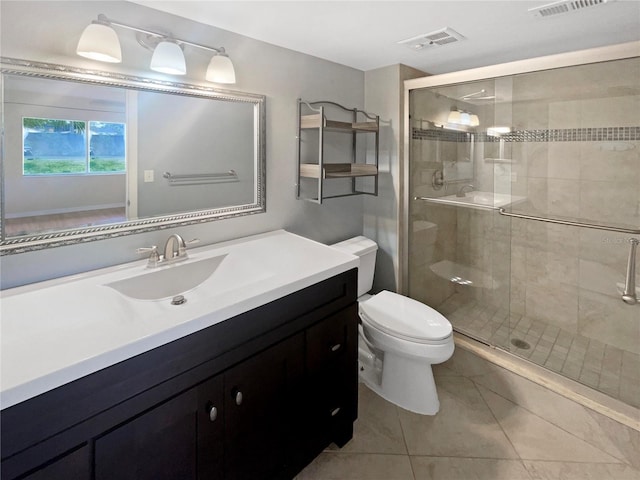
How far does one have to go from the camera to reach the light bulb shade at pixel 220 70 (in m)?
1.66

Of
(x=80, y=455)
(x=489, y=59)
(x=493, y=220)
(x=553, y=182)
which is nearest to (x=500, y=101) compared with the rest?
(x=489, y=59)

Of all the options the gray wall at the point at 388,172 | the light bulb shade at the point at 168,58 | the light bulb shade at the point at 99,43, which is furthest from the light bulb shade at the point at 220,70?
the gray wall at the point at 388,172

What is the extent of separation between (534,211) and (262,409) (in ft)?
7.18

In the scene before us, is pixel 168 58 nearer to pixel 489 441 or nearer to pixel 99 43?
pixel 99 43

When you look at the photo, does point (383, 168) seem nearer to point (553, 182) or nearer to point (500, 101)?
point (500, 101)

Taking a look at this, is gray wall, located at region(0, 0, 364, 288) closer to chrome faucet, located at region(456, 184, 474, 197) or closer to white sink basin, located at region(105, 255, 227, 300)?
white sink basin, located at region(105, 255, 227, 300)

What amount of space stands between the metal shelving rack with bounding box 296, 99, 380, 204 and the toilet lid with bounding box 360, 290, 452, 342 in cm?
69

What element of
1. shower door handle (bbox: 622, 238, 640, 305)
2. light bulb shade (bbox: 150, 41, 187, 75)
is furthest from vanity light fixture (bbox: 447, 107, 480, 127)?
light bulb shade (bbox: 150, 41, 187, 75)

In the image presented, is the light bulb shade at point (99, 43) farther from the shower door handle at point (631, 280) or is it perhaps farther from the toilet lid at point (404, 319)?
the shower door handle at point (631, 280)

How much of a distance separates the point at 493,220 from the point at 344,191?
3.83 feet

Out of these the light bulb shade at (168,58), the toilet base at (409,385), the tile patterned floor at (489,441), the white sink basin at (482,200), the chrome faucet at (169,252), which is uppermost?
the light bulb shade at (168,58)

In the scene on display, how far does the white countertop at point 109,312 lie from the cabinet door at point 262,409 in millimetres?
216

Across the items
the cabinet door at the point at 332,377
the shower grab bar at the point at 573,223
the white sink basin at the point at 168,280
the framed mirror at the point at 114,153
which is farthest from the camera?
the shower grab bar at the point at 573,223

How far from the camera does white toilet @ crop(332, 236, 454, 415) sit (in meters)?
1.85
